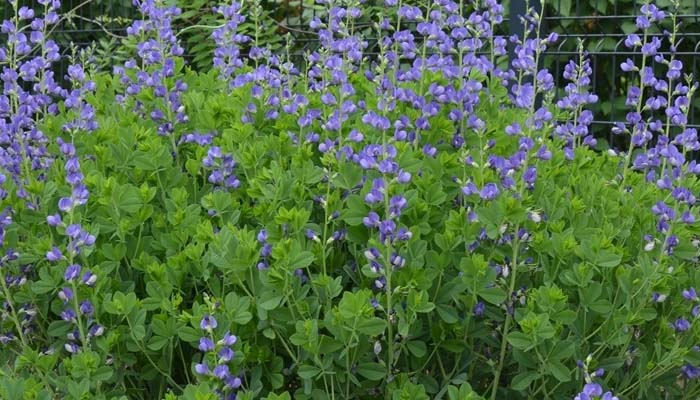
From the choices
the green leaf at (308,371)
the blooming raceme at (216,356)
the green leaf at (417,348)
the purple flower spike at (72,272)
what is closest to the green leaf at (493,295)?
the green leaf at (417,348)

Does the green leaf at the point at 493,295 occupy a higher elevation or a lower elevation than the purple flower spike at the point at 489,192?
lower

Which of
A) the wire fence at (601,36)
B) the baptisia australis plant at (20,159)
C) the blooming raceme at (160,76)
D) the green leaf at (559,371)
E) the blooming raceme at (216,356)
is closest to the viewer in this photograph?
the blooming raceme at (216,356)

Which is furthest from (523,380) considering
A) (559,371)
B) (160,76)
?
(160,76)

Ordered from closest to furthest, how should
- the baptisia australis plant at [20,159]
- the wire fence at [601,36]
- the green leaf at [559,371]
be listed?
the green leaf at [559,371] < the baptisia australis plant at [20,159] < the wire fence at [601,36]

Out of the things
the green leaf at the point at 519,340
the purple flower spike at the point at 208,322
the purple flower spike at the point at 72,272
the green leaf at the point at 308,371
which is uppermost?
the purple flower spike at the point at 72,272

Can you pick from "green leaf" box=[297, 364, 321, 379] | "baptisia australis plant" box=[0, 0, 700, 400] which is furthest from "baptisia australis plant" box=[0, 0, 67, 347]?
"green leaf" box=[297, 364, 321, 379]

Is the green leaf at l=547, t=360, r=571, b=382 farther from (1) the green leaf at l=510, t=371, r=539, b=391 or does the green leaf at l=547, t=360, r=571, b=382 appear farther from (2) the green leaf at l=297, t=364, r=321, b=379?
(2) the green leaf at l=297, t=364, r=321, b=379

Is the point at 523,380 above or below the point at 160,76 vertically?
below

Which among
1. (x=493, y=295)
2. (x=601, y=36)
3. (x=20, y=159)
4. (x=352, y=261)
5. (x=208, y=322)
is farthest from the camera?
(x=601, y=36)

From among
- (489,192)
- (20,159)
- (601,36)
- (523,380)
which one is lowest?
(601,36)

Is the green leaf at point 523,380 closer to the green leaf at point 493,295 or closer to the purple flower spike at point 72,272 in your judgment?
the green leaf at point 493,295

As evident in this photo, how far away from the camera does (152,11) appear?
335 cm

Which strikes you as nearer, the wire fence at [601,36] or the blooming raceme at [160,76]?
the blooming raceme at [160,76]

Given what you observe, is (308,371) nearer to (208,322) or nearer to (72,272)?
(208,322)
